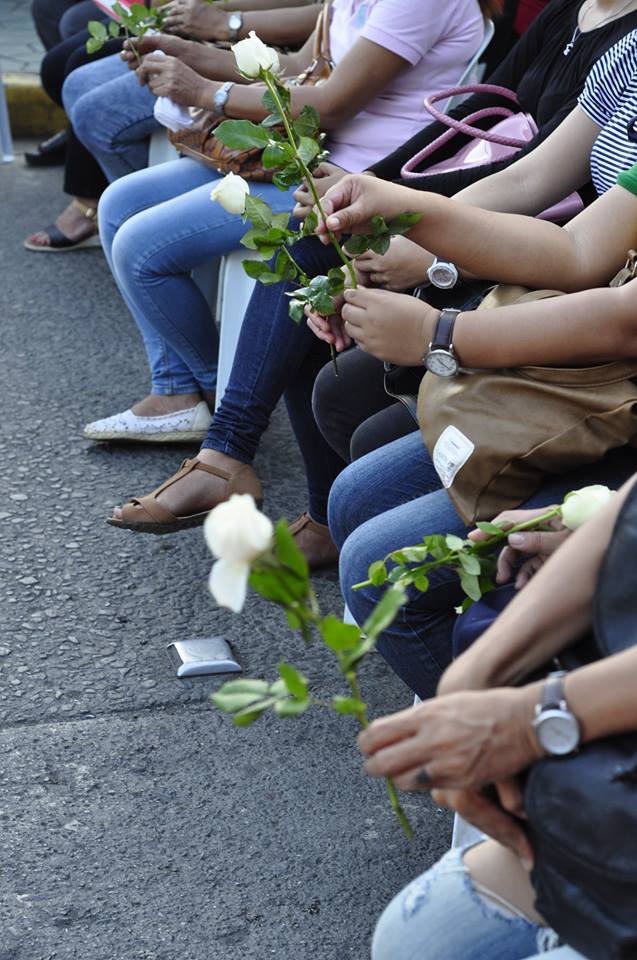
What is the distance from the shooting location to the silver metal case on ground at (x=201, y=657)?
2.56m

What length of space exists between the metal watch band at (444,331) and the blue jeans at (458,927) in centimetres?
85

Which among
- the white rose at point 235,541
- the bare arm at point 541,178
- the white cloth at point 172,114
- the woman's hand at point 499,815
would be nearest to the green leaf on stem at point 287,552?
the white rose at point 235,541

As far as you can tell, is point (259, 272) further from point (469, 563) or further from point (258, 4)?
point (258, 4)

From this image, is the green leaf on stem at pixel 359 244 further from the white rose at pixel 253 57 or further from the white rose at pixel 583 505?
the white rose at pixel 583 505

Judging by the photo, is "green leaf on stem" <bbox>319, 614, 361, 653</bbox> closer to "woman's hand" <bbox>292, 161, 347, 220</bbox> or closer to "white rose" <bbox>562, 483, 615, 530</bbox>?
"white rose" <bbox>562, 483, 615, 530</bbox>

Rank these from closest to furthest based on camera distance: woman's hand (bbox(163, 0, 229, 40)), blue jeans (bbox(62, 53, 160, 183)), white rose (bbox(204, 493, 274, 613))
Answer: white rose (bbox(204, 493, 274, 613)) → woman's hand (bbox(163, 0, 229, 40)) → blue jeans (bbox(62, 53, 160, 183))

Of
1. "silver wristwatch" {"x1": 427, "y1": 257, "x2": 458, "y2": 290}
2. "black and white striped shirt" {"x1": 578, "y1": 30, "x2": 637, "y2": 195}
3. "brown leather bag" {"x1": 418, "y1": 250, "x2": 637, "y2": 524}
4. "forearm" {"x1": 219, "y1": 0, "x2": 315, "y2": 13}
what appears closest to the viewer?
"brown leather bag" {"x1": 418, "y1": 250, "x2": 637, "y2": 524}

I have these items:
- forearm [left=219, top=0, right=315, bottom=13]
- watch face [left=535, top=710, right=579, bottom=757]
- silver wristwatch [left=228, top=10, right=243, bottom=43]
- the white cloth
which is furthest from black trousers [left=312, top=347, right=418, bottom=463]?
forearm [left=219, top=0, right=315, bottom=13]

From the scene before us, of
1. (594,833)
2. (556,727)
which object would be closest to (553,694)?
(556,727)

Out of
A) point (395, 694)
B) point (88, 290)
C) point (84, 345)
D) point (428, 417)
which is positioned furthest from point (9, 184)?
point (428, 417)

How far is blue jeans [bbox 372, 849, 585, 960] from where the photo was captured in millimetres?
1329

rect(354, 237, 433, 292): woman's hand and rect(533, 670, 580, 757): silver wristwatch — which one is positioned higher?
rect(533, 670, 580, 757): silver wristwatch

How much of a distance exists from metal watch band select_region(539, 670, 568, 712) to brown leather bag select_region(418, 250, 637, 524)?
61 centimetres

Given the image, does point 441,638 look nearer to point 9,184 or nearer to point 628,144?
point 628,144
